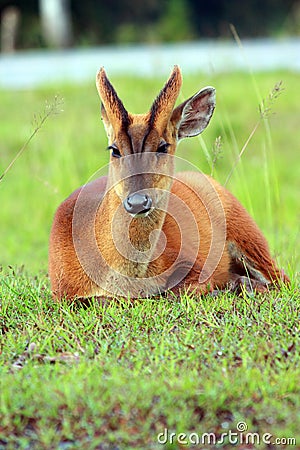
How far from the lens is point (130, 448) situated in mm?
3176

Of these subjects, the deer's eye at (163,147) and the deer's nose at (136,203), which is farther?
the deer's eye at (163,147)

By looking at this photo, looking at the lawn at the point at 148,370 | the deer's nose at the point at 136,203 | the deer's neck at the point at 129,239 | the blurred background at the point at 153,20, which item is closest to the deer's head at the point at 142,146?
the deer's nose at the point at 136,203

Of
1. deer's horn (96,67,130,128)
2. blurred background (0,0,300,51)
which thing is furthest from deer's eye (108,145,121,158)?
blurred background (0,0,300,51)

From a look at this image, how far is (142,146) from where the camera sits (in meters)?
4.06

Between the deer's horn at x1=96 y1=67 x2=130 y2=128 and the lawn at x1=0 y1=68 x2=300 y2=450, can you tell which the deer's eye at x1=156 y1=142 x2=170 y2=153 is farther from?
the lawn at x1=0 y1=68 x2=300 y2=450

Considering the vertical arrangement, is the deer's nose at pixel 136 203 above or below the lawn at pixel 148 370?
above

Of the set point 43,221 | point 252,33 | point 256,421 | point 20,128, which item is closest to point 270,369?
point 256,421

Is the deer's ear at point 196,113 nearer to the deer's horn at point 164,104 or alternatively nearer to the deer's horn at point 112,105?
the deer's horn at point 164,104

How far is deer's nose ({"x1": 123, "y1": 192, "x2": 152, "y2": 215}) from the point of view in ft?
12.9

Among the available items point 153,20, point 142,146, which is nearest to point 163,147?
point 142,146

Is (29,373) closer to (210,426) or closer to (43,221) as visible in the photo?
(210,426)

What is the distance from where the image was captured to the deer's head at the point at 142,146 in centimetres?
401

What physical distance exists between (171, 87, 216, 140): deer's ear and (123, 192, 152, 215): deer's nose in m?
0.55

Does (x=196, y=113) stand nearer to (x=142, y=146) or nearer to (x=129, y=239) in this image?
(x=142, y=146)
